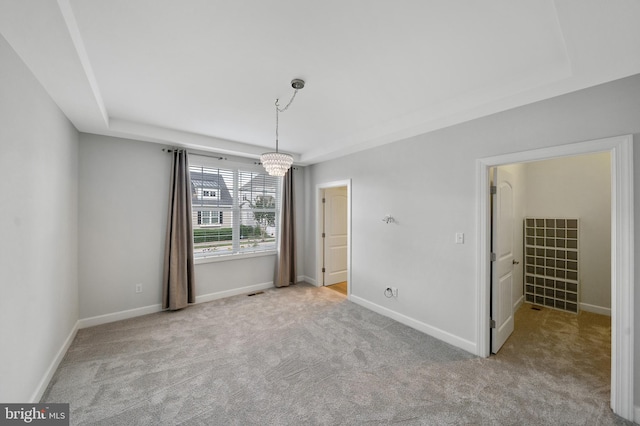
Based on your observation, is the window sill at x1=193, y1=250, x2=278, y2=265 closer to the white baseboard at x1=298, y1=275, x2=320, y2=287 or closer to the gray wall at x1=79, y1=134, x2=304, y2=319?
the gray wall at x1=79, y1=134, x2=304, y2=319

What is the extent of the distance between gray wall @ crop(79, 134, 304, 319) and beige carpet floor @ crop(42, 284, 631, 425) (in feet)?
1.40

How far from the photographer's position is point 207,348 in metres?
2.84

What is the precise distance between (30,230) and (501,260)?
4361mm

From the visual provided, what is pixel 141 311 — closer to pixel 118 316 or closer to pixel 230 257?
pixel 118 316

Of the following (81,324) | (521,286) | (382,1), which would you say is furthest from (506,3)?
(81,324)

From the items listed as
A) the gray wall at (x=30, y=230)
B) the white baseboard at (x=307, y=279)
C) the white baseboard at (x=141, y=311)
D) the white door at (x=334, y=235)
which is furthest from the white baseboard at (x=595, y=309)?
the gray wall at (x=30, y=230)

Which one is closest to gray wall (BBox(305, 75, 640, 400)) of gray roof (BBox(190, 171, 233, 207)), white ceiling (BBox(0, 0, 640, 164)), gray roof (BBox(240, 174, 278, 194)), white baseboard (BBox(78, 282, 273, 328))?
white ceiling (BBox(0, 0, 640, 164))

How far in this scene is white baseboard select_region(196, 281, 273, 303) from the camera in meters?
4.26

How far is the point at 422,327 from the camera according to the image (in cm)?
322

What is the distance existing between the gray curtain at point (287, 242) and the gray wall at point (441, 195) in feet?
4.63

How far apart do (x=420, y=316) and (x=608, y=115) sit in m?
2.63

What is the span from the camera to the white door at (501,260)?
8.93ft

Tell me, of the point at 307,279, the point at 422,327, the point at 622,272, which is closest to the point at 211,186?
the point at 307,279

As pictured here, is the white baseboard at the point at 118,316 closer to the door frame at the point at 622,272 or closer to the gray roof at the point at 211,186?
the gray roof at the point at 211,186
